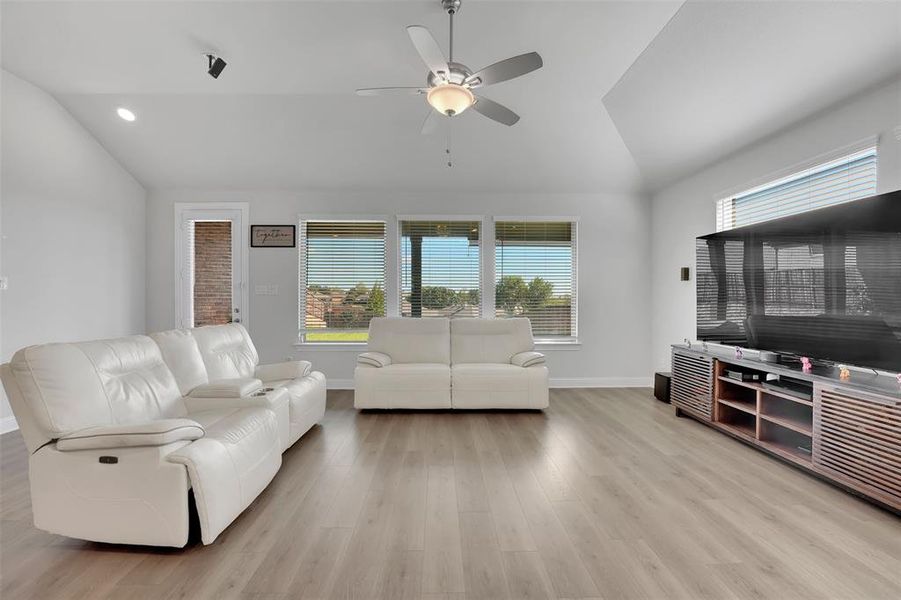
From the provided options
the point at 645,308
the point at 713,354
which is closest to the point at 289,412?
the point at 713,354

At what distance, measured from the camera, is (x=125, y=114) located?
4.06 meters

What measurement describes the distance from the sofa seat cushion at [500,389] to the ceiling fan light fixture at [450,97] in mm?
2575

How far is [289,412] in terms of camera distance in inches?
116

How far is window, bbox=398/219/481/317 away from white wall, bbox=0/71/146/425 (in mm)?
3381

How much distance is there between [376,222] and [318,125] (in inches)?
56.6

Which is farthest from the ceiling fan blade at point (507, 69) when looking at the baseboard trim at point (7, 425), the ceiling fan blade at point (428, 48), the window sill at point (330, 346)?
the baseboard trim at point (7, 425)

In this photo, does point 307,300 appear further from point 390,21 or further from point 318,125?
point 390,21

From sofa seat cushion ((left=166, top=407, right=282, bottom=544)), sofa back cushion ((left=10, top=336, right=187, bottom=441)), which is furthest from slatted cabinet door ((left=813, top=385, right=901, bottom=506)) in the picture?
sofa back cushion ((left=10, top=336, right=187, bottom=441))

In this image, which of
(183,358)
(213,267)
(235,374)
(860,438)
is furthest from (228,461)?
(213,267)

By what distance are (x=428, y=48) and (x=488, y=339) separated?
3.17 meters

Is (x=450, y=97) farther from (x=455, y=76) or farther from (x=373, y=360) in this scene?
(x=373, y=360)

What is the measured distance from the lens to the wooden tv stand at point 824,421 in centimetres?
212

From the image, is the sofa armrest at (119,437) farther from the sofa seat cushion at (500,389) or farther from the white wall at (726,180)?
the white wall at (726,180)

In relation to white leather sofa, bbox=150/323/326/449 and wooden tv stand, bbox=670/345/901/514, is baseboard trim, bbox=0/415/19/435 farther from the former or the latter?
wooden tv stand, bbox=670/345/901/514
